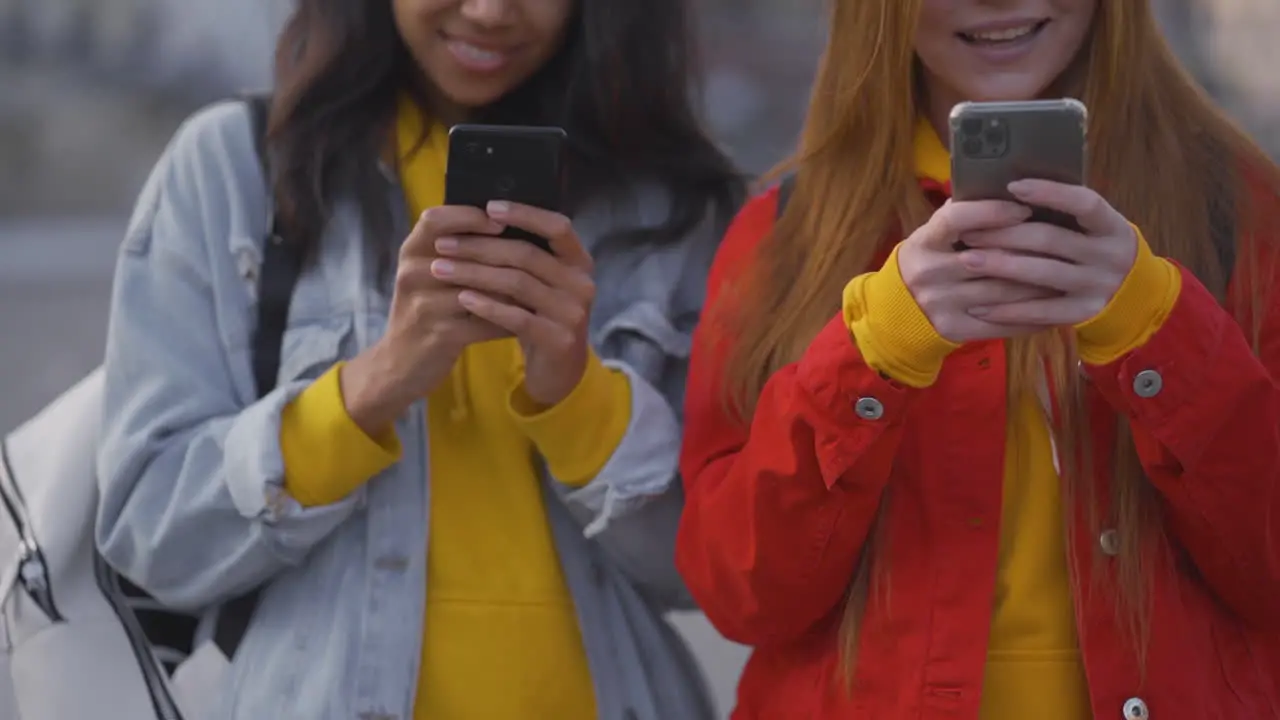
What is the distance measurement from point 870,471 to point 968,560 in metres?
0.13

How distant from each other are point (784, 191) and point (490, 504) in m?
0.45

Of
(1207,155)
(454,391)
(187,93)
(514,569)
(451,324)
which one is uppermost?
(1207,155)

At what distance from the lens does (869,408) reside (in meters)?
1.54

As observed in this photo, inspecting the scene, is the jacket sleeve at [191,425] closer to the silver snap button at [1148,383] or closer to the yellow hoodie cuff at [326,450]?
the yellow hoodie cuff at [326,450]

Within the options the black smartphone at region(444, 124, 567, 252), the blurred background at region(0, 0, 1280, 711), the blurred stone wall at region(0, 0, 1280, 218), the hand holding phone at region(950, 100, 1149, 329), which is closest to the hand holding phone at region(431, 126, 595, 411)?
the black smartphone at region(444, 124, 567, 252)

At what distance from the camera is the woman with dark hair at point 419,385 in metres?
1.83

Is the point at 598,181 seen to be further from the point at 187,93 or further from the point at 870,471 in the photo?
the point at 187,93

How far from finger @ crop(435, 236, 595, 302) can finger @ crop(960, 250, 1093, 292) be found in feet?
1.63

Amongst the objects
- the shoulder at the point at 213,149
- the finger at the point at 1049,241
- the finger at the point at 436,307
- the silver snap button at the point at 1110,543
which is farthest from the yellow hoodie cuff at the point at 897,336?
the shoulder at the point at 213,149

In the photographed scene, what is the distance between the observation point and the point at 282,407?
1.85m

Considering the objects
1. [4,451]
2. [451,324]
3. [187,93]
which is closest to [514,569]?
[451,324]

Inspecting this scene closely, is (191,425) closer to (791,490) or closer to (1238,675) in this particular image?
(791,490)

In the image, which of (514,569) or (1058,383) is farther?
(514,569)

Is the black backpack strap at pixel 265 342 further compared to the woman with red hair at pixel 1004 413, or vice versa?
the black backpack strap at pixel 265 342
